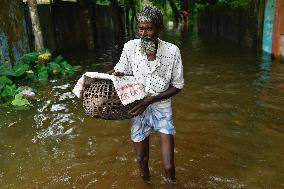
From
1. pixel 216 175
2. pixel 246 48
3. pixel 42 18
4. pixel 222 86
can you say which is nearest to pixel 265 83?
pixel 222 86

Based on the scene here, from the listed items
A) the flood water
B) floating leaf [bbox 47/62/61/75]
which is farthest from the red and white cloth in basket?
floating leaf [bbox 47/62/61/75]

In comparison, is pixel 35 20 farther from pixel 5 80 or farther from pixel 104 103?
pixel 104 103

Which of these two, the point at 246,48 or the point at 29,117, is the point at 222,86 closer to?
the point at 29,117

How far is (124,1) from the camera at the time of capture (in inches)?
924

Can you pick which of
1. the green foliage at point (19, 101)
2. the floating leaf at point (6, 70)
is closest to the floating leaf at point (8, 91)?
the green foliage at point (19, 101)

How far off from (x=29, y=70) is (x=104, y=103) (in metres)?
6.62

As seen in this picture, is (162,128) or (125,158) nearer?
(162,128)

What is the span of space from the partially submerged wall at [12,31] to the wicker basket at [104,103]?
21.1 ft

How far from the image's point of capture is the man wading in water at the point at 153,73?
314 cm

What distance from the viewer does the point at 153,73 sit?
3.27 metres

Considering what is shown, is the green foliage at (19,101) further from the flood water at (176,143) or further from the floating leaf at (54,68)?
the floating leaf at (54,68)

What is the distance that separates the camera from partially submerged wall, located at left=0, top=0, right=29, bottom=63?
9.00m

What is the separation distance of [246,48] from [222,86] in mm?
6684

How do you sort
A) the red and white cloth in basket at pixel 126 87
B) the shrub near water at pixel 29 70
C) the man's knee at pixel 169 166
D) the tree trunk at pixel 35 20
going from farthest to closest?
the tree trunk at pixel 35 20
the shrub near water at pixel 29 70
the man's knee at pixel 169 166
the red and white cloth in basket at pixel 126 87
